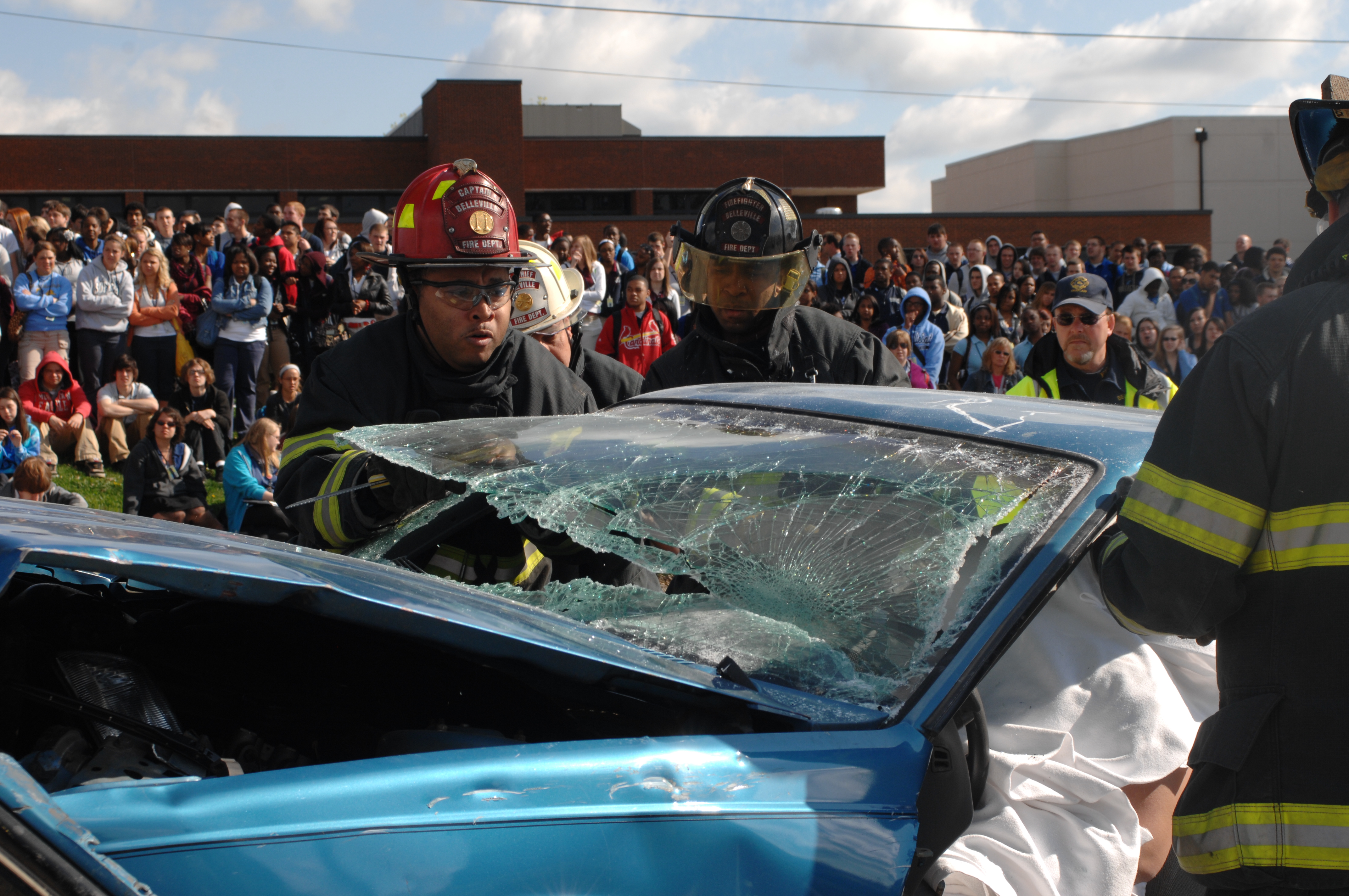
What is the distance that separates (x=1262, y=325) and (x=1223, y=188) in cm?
4213

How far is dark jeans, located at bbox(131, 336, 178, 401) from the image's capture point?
9664 mm

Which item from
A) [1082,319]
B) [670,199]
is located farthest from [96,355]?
[670,199]

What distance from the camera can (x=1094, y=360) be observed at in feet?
15.9

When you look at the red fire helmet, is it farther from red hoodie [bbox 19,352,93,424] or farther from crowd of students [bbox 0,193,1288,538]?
red hoodie [bbox 19,352,93,424]

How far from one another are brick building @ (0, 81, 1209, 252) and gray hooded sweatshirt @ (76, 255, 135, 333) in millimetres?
15730

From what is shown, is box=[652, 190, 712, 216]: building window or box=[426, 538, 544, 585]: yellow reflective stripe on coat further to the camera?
box=[652, 190, 712, 216]: building window

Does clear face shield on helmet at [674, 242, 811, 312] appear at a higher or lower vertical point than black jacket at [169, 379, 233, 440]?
higher

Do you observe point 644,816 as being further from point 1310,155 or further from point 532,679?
point 1310,155

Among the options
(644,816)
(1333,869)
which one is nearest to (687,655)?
(644,816)

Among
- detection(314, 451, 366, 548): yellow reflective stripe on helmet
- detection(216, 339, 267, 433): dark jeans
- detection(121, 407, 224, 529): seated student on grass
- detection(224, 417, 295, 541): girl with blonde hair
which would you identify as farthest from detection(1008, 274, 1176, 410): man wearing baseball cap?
detection(216, 339, 267, 433): dark jeans

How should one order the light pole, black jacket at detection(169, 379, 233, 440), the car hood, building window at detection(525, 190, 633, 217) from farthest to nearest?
1. the light pole
2. building window at detection(525, 190, 633, 217)
3. black jacket at detection(169, 379, 233, 440)
4. the car hood

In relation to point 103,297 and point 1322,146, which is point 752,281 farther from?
point 103,297

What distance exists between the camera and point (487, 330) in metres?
2.83

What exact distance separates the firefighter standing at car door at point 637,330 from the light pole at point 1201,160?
3180 cm
